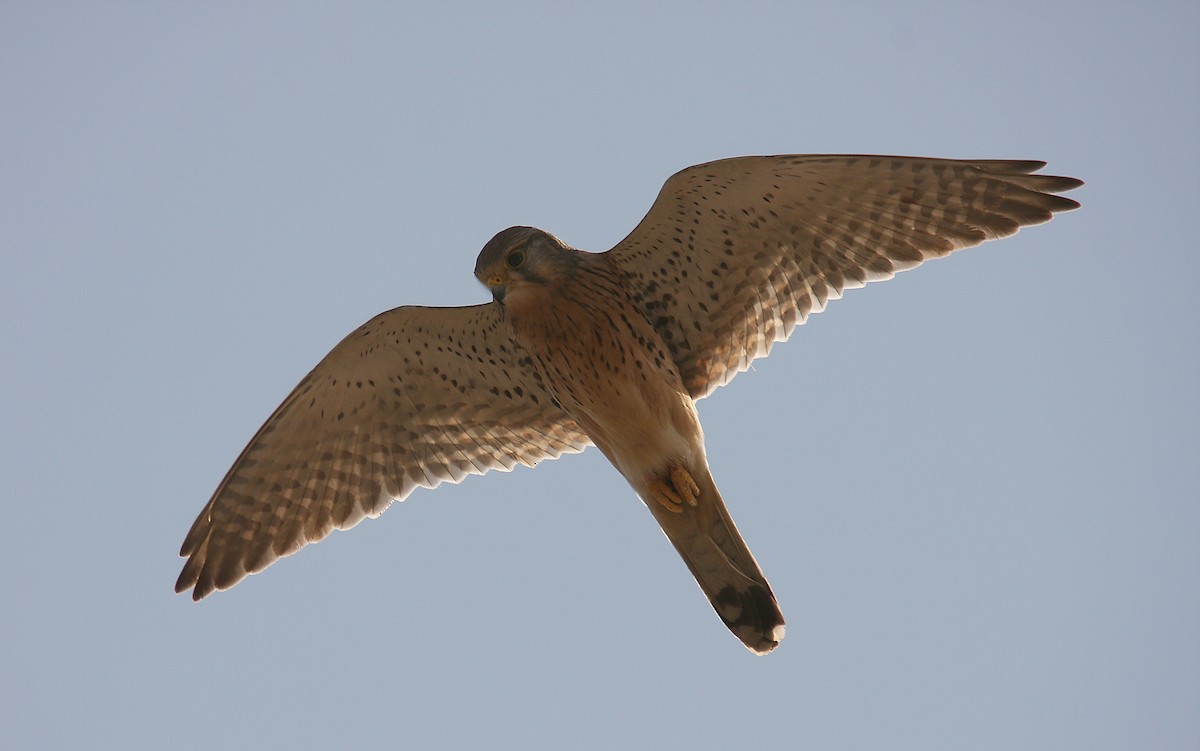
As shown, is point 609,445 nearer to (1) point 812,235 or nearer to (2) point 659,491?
(2) point 659,491

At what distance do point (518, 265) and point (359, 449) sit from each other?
1.58m

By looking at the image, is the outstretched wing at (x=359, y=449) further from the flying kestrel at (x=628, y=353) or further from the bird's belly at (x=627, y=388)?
the bird's belly at (x=627, y=388)

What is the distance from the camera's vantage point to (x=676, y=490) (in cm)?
571

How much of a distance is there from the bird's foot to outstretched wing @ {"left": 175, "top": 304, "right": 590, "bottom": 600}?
0.83m

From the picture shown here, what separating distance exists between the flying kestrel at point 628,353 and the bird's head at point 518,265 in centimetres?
1

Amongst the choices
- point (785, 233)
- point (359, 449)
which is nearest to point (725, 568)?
point (785, 233)

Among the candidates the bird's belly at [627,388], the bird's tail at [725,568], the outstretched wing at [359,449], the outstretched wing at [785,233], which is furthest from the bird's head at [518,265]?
the bird's tail at [725,568]

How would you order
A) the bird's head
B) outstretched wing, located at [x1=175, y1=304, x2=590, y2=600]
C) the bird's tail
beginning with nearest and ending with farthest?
the bird's tail → the bird's head → outstretched wing, located at [x1=175, y1=304, x2=590, y2=600]

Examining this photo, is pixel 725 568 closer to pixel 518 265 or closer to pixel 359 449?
pixel 518 265

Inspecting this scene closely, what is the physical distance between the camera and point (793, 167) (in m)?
5.57

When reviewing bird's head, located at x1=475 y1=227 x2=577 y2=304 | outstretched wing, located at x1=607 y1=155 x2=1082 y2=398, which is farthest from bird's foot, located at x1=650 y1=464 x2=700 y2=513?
bird's head, located at x1=475 y1=227 x2=577 y2=304

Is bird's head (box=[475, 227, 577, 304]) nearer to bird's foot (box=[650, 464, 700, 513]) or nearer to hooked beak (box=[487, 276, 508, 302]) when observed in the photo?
hooked beak (box=[487, 276, 508, 302])

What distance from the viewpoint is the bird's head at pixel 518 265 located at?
5.70 metres

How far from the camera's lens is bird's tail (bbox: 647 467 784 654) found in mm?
5591
